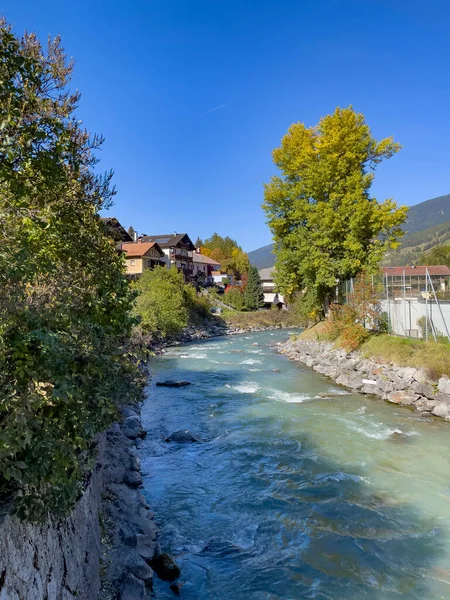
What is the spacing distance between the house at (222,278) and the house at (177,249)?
43.2 ft

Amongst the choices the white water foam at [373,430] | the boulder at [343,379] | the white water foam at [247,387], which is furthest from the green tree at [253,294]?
the white water foam at [373,430]

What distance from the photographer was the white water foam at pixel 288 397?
53.7 feet

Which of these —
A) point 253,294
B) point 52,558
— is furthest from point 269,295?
point 52,558

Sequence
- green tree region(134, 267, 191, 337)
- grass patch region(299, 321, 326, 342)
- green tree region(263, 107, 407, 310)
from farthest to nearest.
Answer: green tree region(134, 267, 191, 337) → grass patch region(299, 321, 326, 342) → green tree region(263, 107, 407, 310)

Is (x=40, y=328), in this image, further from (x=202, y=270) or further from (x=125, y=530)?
(x=202, y=270)

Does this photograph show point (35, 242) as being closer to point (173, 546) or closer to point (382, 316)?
point (173, 546)

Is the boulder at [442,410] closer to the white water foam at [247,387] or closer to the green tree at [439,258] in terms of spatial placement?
the white water foam at [247,387]

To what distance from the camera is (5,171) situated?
372cm

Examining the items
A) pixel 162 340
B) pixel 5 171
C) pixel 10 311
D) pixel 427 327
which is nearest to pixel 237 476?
pixel 10 311

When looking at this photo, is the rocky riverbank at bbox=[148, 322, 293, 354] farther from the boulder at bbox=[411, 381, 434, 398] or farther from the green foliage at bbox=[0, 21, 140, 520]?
the green foliage at bbox=[0, 21, 140, 520]

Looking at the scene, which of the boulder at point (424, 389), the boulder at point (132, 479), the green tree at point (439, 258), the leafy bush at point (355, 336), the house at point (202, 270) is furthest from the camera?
the green tree at point (439, 258)

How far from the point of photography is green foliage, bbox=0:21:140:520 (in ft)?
10.6

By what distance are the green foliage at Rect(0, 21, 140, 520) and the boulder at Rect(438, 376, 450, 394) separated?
12.8m

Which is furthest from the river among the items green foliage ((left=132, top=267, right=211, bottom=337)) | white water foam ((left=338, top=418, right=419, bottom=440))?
green foliage ((left=132, top=267, right=211, bottom=337))
